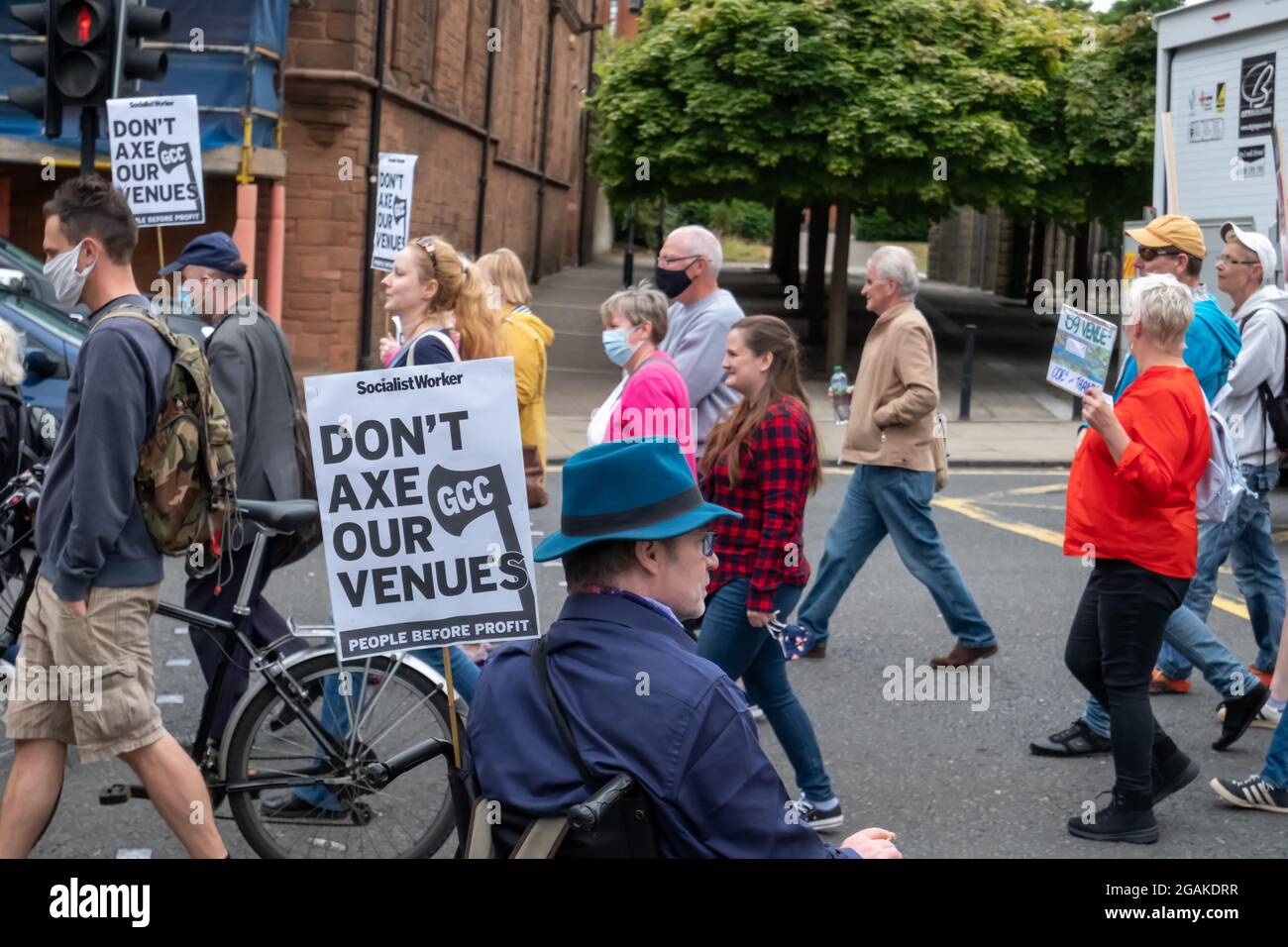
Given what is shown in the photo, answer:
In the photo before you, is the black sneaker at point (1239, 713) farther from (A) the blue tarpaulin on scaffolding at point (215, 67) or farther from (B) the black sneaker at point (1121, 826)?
(A) the blue tarpaulin on scaffolding at point (215, 67)

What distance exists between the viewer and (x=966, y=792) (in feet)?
19.4

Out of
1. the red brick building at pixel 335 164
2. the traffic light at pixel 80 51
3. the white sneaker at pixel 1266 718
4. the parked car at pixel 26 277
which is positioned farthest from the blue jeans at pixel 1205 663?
the red brick building at pixel 335 164

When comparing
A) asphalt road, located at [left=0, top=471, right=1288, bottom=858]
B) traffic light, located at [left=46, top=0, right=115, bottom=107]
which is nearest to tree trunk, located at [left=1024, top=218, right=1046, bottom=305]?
asphalt road, located at [left=0, top=471, right=1288, bottom=858]

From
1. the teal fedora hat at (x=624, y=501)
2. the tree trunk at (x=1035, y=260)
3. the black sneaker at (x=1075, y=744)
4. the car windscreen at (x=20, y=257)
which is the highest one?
the tree trunk at (x=1035, y=260)

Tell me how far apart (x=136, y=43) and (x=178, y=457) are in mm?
6996

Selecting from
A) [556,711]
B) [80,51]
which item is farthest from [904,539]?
[80,51]

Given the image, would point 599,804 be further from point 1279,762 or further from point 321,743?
point 1279,762

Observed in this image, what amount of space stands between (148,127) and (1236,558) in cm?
701

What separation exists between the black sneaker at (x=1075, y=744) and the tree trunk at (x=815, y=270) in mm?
19485

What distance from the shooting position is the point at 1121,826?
5379 millimetres

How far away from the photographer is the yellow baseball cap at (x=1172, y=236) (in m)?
6.53

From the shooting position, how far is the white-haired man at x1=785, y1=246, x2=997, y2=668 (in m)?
7.17
